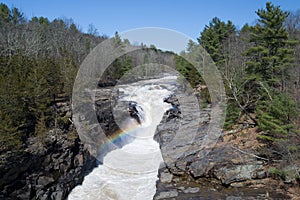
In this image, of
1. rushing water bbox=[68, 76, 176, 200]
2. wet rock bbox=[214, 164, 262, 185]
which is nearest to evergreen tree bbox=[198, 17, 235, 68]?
rushing water bbox=[68, 76, 176, 200]

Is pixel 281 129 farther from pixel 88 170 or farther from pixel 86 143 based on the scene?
pixel 86 143

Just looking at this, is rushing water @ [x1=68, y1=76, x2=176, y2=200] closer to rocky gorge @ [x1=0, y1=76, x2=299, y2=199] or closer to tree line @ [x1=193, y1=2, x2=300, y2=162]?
rocky gorge @ [x1=0, y1=76, x2=299, y2=199]

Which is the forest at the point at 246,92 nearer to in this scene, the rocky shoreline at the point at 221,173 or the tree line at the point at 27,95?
the tree line at the point at 27,95

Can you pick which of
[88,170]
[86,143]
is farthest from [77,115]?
[88,170]

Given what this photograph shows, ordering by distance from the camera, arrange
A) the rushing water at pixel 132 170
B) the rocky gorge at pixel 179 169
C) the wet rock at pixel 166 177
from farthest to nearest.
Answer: the wet rock at pixel 166 177, the rushing water at pixel 132 170, the rocky gorge at pixel 179 169

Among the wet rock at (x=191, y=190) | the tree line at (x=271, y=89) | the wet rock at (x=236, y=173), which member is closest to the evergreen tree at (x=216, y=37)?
the tree line at (x=271, y=89)

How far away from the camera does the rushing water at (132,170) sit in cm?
1257

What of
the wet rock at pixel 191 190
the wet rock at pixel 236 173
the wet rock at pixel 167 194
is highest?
the wet rock at pixel 236 173

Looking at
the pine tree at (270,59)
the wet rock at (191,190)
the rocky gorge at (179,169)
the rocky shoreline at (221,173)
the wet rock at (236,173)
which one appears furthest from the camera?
the pine tree at (270,59)

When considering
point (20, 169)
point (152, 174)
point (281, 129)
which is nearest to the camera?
point (281, 129)

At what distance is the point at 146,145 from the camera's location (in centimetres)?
1962

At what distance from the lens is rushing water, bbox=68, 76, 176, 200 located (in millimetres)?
12570

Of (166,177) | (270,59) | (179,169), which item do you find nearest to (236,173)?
(179,169)

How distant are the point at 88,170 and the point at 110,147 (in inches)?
152
